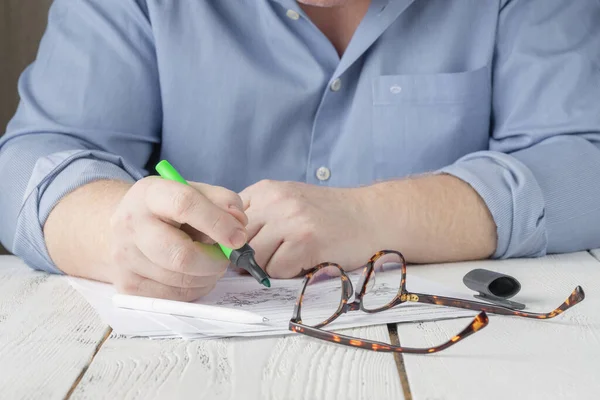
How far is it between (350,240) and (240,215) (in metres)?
0.25

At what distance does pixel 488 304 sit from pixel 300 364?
0.26 m

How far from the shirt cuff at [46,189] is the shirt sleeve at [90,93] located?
0.06m

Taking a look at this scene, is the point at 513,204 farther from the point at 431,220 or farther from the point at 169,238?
the point at 169,238

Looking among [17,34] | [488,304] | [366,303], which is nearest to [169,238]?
[366,303]

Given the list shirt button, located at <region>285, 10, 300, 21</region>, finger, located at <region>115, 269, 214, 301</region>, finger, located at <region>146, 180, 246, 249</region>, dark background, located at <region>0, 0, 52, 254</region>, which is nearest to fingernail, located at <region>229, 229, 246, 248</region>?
finger, located at <region>146, 180, 246, 249</region>

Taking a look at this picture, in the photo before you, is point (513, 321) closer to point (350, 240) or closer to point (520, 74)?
point (350, 240)

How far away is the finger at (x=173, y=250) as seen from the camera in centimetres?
88

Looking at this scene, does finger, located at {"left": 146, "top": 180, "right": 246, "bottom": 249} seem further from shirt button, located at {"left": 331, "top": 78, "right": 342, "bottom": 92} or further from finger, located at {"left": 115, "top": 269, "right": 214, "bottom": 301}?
Answer: shirt button, located at {"left": 331, "top": 78, "right": 342, "bottom": 92}

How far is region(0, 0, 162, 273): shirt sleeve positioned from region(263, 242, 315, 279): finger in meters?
0.32

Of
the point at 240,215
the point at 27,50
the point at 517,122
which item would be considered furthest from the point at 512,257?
the point at 27,50

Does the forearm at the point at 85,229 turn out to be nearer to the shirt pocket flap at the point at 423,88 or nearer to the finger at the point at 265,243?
the finger at the point at 265,243

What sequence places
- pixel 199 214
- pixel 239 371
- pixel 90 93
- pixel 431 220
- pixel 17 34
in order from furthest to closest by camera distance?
pixel 17 34 → pixel 90 93 → pixel 431 220 → pixel 199 214 → pixel 239 371

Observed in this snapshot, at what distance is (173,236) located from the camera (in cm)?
89

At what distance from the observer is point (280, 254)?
1.06 m
